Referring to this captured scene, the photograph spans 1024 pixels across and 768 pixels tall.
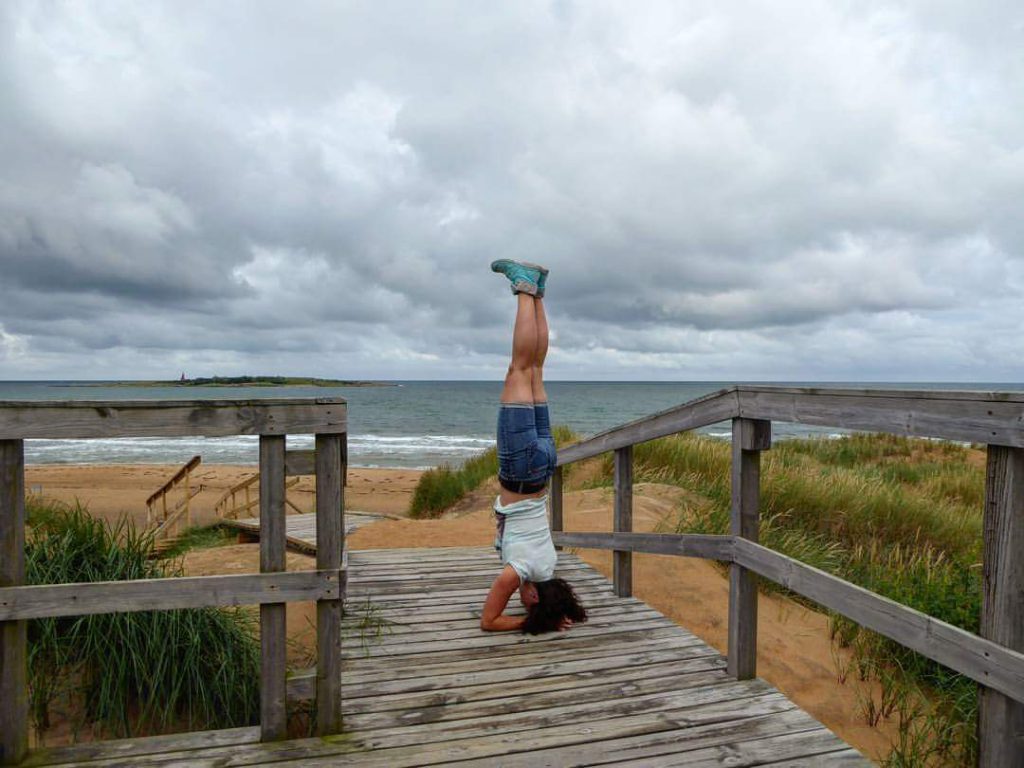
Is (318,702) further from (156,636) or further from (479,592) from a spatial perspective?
(479,592)

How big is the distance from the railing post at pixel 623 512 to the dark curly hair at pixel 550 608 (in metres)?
0.70

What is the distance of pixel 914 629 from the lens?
2.29 m

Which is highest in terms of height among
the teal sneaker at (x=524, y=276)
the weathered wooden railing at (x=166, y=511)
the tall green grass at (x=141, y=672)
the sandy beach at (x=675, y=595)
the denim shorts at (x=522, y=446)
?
the teal sneaker at (x=524, y=276)

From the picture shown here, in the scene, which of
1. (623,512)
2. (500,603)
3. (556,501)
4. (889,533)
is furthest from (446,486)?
(500,603)

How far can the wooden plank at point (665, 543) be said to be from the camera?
11.1 feet

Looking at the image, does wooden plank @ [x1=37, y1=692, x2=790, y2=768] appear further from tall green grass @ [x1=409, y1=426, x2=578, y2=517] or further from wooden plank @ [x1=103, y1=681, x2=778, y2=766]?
tall green grass @ [x1=409, y1=426, x2=578, y2=517]

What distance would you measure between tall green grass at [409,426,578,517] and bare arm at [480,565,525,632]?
8.53 meters

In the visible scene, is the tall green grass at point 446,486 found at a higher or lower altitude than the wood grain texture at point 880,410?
lower

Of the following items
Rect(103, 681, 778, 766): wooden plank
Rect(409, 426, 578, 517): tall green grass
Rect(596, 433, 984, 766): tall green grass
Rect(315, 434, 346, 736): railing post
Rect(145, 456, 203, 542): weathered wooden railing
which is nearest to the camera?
Rect(103, 681, 778, 766): wooden plank

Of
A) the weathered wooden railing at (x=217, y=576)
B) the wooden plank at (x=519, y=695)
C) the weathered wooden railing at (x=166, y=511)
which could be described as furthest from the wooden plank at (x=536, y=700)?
the weathered wooden railing at (x=166, y=511)

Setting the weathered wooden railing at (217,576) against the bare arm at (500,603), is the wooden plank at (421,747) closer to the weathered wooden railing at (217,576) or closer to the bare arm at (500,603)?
the weathered wooden railing at (217,576)

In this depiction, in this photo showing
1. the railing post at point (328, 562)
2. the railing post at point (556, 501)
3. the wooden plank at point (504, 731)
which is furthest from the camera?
the railing post at point (556, 501)

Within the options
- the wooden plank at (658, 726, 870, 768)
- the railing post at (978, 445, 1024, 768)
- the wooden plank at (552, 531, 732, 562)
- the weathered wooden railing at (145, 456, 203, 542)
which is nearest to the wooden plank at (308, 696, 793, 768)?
the wooden plank at (658, 726, 870, 768)

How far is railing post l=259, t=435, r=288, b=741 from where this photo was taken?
8.40 feet
